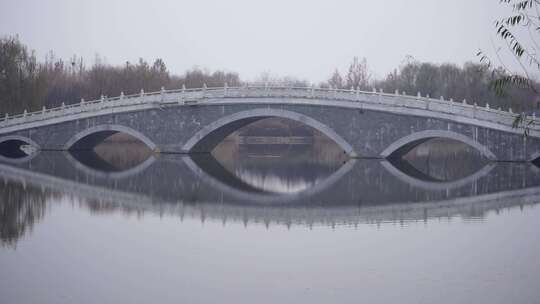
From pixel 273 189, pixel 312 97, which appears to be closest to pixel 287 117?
pixel 312 97

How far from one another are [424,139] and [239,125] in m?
8.86

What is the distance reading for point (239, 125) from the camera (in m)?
33.9

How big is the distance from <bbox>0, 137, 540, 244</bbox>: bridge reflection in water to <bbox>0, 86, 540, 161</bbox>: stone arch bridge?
0.93 metres

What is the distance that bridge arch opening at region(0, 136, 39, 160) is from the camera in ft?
116

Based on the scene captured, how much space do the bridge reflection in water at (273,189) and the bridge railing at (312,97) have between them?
1.95 m

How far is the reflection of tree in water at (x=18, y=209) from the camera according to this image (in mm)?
12000

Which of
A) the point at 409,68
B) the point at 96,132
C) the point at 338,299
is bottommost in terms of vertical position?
the point at 338,299

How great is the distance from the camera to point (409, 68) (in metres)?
52.3

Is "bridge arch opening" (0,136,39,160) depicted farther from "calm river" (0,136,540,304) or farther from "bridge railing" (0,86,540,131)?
"calm river" (0,136,540,304)

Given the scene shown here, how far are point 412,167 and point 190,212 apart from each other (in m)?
14.0

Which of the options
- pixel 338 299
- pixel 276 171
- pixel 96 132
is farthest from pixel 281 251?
pixel 96 132

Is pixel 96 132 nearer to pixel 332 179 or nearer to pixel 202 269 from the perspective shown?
pixel 332 179

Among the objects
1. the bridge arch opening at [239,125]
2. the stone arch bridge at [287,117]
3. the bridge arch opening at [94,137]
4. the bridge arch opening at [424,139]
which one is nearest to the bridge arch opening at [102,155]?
the bridge arch opening at [94,137]

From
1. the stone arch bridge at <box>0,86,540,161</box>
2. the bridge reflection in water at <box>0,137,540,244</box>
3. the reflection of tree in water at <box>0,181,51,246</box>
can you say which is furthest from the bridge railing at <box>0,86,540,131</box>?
the reflection of tree in water at <box>0,181,51,246</box>
